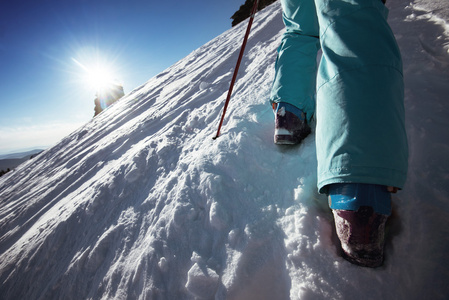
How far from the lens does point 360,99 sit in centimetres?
62

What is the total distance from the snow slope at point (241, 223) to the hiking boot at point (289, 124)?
86mm

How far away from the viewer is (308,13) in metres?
1.21

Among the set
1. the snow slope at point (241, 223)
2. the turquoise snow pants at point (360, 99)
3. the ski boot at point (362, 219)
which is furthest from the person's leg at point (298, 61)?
the ski boot at point (362, 219)

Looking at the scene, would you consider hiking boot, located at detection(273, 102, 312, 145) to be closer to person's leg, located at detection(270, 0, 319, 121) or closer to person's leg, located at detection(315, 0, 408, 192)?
person's leg, located at detection(270, 0, 319, 121)

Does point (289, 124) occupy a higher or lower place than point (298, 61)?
lower

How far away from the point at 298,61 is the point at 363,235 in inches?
42.0

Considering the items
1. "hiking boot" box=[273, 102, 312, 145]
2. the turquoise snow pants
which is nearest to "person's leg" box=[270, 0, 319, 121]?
"hiking boot" box=[273, 102, 312, 145]

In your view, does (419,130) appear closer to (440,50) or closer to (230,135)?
(440,50)

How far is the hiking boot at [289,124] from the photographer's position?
1.15m

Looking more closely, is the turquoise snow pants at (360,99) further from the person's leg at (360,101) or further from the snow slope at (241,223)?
the snow slope at (241,223)

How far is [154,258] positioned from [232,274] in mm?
509

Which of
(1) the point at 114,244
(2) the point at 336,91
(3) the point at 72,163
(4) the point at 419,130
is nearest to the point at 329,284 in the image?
(2) the point at 336,91

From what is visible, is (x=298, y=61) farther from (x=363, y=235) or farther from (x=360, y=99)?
(x=363, y=235)

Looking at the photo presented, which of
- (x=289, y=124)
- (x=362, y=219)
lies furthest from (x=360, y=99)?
(x=289, y=124)
